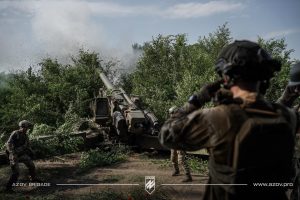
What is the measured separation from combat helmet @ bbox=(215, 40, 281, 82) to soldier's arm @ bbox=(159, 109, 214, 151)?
272mm

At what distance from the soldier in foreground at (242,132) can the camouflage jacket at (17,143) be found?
25.9ft

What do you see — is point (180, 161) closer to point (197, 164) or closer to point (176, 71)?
point (197, 164)

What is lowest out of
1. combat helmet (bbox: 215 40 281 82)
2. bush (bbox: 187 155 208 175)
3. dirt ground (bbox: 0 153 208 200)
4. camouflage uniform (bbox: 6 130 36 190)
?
bush (bbox: 187 155 208 175)

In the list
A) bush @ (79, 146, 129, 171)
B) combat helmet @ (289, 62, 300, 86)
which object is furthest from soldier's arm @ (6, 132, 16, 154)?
combat helmet @ (289, 62, 300, 86)

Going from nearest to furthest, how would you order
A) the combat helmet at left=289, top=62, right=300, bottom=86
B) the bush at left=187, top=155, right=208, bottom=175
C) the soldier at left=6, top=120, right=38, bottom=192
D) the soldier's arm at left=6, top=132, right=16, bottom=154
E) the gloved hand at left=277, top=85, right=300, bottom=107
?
the gloved hand at left=277, top=85, right=300, bottom=107 < the combat helmet at left=289, top=62, right=300, bottom=86 < the soldier at left=6, top=120, right=38, bottom=192 < the soldier's arm at left=6, top=132, right=16, bottom=154 < the bush at left=187, top=155, right=208, bottom=175

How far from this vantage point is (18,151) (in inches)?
375

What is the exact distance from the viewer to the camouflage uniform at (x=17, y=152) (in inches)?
363

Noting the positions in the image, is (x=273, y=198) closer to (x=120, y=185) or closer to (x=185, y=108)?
(x=185, y=108)

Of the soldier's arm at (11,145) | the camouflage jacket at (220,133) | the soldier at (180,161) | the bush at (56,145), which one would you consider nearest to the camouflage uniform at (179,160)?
the soldier at (180,161)

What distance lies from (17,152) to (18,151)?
0.03 meters

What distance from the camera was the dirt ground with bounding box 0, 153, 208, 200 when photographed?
877 centimetres

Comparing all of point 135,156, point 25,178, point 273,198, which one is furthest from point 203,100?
point 135,156

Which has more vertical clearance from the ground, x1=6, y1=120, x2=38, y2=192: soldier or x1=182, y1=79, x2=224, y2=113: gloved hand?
x1=182, y1=79, x2=224, y2=113: gloved hand

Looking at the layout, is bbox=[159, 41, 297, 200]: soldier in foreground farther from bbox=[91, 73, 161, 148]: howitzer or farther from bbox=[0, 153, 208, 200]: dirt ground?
bbox=[91, 73, 161, 148]: howitzer
